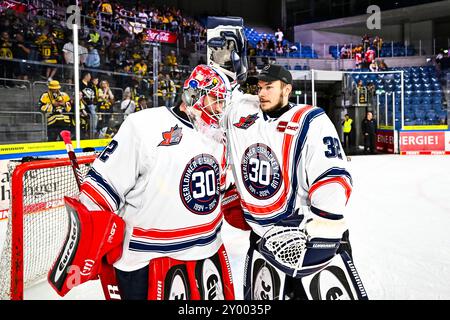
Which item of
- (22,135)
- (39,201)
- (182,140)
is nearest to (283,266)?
(182,140)

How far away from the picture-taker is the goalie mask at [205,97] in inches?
66.8

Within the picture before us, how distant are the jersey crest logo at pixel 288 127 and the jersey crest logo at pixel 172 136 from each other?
38 centimetres

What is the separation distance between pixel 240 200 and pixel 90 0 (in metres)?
11.8

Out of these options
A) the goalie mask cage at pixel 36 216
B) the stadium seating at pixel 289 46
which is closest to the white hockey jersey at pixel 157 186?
the goalie mask cage at pixel 36 216

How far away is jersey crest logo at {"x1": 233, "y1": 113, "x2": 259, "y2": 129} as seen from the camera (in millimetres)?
1840

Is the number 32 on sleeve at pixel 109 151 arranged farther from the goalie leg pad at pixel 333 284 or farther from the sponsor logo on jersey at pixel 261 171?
the goalie leg pad at pixel 333 284

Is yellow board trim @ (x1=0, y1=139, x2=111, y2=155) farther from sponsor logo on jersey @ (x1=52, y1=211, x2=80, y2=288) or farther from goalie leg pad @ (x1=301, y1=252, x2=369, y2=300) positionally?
goalie leg pad @ (x1=301, y1=252, x2=369, y2=300)

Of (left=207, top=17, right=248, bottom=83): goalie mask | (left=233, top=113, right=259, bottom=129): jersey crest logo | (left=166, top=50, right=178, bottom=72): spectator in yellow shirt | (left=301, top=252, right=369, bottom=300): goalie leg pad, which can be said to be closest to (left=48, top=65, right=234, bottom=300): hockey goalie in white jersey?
(left=233, top=113, right=259, bottom=129): jersey crest logo

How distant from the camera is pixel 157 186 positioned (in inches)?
64.2

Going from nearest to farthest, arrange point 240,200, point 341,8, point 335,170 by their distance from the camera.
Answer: point 335,170
point 240,200
point 341,8

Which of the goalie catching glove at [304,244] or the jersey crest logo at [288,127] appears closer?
the goalie catching glove at [304,244]

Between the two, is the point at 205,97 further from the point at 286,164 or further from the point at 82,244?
the point at 82,244

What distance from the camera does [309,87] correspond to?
12055mm

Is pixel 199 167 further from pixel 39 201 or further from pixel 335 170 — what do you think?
pixel 39 201
